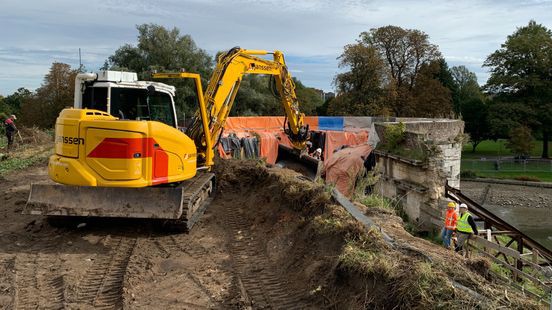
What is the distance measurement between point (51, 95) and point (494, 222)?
1527 inches

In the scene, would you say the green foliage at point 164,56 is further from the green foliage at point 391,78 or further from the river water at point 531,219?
the river water at point 531,219

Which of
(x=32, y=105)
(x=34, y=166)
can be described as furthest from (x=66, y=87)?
(x=34, y=166)

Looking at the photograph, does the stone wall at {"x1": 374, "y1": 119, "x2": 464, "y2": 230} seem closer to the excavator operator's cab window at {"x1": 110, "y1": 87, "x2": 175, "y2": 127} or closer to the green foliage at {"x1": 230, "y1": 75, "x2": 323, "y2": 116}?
the excavator operator's cab window at {"x1": 110, "y1": 87, "x2": 175, "y2": 127}

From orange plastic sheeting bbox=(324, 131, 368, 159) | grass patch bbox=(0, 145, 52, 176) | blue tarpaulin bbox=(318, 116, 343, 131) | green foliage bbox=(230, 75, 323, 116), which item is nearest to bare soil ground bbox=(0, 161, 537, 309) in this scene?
grass patch bbox=(0, 145, 52, 176)

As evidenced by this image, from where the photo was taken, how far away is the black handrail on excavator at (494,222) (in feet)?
37.8

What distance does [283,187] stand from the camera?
9.24 m

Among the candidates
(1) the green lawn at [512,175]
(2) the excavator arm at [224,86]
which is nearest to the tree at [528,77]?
(1) the green lawn at [512,175]

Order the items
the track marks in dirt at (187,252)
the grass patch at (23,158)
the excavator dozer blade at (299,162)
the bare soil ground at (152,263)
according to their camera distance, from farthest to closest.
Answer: the grass patch at (23,158)
the excavator dozer blade at (299,162)
the track marks in dirt at (187,252)
the bare soil ground at (152,263)

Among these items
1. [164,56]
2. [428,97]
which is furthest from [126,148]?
[428,97]

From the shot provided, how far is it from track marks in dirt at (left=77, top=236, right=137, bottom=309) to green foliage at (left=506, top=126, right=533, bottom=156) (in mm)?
41142

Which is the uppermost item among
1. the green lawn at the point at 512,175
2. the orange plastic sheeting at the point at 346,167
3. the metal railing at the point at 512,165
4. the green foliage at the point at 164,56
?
the green foliage at the point at 164,56

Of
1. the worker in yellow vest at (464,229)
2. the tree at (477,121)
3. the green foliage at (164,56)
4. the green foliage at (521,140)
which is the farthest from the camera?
the tree at (477,121)

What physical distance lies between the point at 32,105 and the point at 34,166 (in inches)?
1165

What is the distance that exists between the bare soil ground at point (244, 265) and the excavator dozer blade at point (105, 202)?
571 mm
